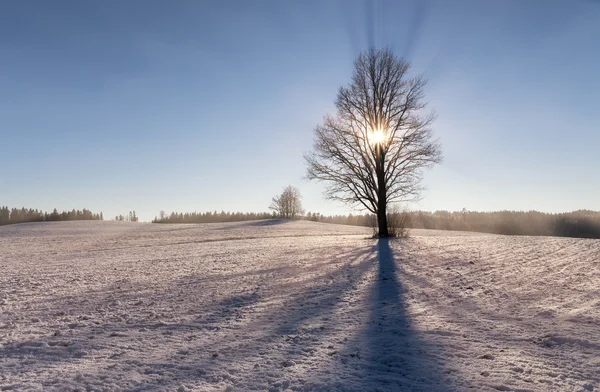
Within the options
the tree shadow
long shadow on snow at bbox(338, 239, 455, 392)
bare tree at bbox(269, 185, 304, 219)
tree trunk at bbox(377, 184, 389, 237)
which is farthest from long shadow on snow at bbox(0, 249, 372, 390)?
bare tree at bbox(269, 185, 304, 219)

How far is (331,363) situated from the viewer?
16.2ft

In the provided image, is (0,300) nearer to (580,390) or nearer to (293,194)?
(580,390)

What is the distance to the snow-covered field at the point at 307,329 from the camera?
4.55 metres

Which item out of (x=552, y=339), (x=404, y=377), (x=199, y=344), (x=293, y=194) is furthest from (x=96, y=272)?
(x=293, y=194)

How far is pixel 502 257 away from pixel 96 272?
14.6 m

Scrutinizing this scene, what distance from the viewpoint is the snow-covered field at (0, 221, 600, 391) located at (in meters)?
4.55

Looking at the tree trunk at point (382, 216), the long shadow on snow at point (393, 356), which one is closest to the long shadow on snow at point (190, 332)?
the long shadow on snow at point (393, 356)

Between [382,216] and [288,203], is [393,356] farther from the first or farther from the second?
[288,203]

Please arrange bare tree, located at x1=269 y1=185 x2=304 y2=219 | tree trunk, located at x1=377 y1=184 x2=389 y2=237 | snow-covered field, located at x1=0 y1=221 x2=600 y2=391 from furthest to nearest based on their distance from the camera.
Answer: bare tree, located at x1=269 y1=185 x2=304 y2=219
tree trunk, located at x1=377 y1=184 x2=389 y2=237
snow-covered field, located at x1=0 y1=221 x2=600 y2=391

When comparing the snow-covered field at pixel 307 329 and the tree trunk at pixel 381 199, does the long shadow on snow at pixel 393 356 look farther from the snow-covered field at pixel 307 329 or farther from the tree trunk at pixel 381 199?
the tree trunk at pixel 381 199

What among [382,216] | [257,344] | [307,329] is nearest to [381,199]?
[382,216]

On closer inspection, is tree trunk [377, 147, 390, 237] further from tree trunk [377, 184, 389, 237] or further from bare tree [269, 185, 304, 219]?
bare tree [269, 185, 304, 219]

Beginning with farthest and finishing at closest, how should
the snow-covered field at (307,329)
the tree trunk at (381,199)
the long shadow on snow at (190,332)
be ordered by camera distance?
the tree trunk at (381,199) → the long shadow on snow at (190,332) → the snow-covered field at (307,329)

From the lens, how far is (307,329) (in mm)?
6406
